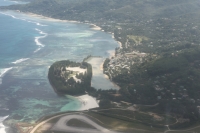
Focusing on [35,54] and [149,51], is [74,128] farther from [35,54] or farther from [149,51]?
[149,51]

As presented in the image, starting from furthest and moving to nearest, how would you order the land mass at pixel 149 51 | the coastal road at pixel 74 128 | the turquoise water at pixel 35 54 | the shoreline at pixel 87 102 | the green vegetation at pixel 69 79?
the green vegetation at pixel 69 79
the land mass at pixel 149 51
the turquoise water at pixel 35 54
the shoreline at pixel 87 102
the coastal road at pixel 74 128

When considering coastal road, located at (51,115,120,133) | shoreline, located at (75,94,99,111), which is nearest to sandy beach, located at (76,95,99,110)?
shoreline, located at (75,94,99,111)

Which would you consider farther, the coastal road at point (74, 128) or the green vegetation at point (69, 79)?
the green vegetation at point (69, 79)

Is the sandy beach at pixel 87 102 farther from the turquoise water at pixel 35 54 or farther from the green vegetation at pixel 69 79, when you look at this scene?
the green vegetation at pixel 69 79

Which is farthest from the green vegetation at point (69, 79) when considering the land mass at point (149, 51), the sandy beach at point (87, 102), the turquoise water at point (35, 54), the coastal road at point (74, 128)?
the coastal road at point (74, 128)

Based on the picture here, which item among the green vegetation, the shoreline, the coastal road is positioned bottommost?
the coastal road

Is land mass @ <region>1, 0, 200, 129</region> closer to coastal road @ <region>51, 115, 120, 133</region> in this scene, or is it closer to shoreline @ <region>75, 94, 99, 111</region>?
shoreline @ <region>75, 94, 99, 111</region>

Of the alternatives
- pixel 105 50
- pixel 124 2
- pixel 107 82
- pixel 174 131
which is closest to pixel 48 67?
pixel 107 82

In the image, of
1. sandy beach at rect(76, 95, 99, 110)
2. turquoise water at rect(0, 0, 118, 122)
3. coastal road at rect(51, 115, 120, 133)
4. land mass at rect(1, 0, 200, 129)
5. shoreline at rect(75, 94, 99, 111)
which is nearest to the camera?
coastal road at rect(51, 115, 120, 133)

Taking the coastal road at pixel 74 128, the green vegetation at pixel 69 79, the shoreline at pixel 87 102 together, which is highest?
the green vegetation at pixel 69 79

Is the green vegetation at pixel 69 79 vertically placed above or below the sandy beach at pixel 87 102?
above
